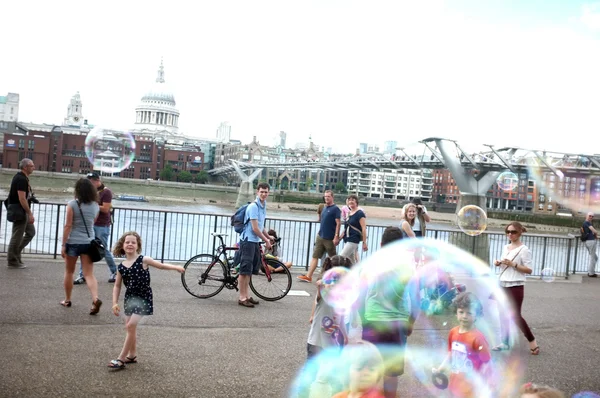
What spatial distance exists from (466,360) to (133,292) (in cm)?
282

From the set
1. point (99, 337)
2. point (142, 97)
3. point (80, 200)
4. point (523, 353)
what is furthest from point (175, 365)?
point (142, 97)

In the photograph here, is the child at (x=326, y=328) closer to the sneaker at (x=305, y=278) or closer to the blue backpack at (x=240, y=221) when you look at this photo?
the blue backpack at (x=240, y=221)

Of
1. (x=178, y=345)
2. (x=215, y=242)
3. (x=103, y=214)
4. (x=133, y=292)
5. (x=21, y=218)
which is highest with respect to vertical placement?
(x=103, y=214)

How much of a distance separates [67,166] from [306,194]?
4304 centimetres

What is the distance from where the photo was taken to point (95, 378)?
5035 mm

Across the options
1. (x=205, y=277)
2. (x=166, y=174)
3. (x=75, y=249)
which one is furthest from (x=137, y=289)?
(x=166, y=174)

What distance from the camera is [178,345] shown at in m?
6.19

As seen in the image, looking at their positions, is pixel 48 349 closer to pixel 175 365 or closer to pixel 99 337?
pixel 99 337

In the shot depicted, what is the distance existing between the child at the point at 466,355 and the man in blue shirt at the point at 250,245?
397 cm

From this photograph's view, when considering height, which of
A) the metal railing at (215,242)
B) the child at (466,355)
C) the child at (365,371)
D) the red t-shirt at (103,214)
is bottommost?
the metal railing at (215,242)

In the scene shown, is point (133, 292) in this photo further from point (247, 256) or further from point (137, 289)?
point (247, 256)

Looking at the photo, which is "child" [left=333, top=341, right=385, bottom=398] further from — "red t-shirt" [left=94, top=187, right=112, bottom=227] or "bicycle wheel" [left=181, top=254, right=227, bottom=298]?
"red t-shirt" [left=94, top=187, right=112, bottom=227]

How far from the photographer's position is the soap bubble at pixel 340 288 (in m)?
4.27

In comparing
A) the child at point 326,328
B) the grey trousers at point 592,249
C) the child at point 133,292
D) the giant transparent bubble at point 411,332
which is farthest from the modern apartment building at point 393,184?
the child at point 326,328
